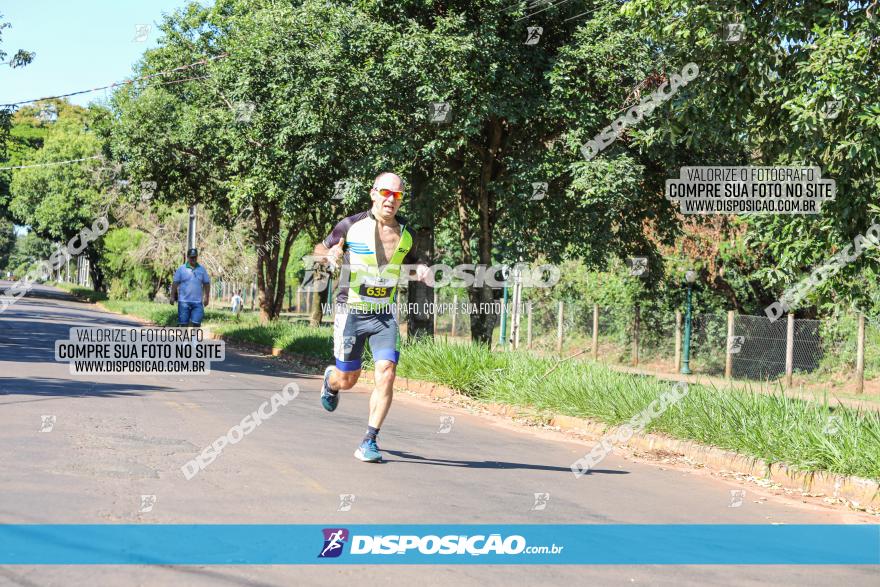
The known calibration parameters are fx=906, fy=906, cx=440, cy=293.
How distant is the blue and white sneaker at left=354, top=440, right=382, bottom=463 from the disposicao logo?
7.47ft

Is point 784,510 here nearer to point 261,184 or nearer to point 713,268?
point 261,184

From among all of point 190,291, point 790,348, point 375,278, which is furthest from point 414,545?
point 790,348

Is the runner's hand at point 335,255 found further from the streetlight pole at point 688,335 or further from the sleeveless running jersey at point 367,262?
the streetlight pole at point 688,335

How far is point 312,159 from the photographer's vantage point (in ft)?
58.2

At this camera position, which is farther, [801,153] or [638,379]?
[638,379]

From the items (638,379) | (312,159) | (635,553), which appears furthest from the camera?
(312,159)

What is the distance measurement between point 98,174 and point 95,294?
1726 centimetres

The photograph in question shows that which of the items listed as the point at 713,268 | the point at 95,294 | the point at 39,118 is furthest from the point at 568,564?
the point at 39,118

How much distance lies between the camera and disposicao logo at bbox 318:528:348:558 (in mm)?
4910

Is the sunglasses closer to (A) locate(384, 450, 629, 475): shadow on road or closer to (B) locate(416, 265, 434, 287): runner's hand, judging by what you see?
(B) locate(416, 265, 434, 287): runner's hand

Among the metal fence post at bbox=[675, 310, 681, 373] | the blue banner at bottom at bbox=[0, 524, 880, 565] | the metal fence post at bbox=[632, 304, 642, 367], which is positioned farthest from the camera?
the metal fence post at bbox=[632, 304, 642, 367]

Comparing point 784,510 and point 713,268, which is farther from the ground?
point 713,268

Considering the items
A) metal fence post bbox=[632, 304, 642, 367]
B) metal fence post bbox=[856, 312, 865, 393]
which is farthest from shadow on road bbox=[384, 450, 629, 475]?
metal fence post bbox=[632, 304, 642, 367]

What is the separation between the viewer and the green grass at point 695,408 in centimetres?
827
